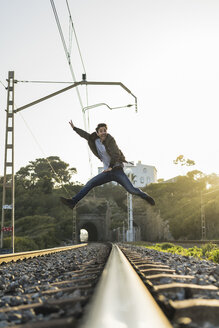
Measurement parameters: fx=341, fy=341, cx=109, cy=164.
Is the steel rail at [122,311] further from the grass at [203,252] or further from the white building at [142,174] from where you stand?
the white building at [142,174]

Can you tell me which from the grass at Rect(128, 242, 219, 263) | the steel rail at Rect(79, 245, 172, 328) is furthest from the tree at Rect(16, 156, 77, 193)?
the steel rail at Rect(79, 245, 172, 328)

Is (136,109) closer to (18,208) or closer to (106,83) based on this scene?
(106,83)

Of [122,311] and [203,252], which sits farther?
[203,252]

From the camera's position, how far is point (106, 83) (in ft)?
35.8

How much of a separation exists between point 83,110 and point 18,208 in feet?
122

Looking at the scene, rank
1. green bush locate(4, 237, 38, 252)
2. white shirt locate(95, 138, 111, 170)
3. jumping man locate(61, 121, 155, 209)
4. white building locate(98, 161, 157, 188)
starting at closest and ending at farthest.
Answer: jumping man locate(61, 121, 155, 209), white shirt locate(95, 138, 111, 170), green bush locate(4, 237, 38, 252), white building locate(98, 161, 157, 188)

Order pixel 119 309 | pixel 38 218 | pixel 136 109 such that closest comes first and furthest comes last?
pixel 119 309, pixel 136 109, pixel 38 218

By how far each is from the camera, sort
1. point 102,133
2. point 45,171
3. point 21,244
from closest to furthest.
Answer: point 102,133 → point 21,244 → point 45,171

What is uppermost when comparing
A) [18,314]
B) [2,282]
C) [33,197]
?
[33,197]

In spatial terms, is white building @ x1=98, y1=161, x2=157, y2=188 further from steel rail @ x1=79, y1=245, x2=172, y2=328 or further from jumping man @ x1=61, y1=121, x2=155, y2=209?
steel rail @ x1=79, y1=245, x2=172, y2=328

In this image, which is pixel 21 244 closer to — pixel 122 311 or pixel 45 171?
pixel 122 311

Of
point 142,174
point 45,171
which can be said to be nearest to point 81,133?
point 45,171

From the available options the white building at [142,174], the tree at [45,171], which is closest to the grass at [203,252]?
the tree at [45,171]

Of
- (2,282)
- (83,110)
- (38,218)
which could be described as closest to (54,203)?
(38,218)
